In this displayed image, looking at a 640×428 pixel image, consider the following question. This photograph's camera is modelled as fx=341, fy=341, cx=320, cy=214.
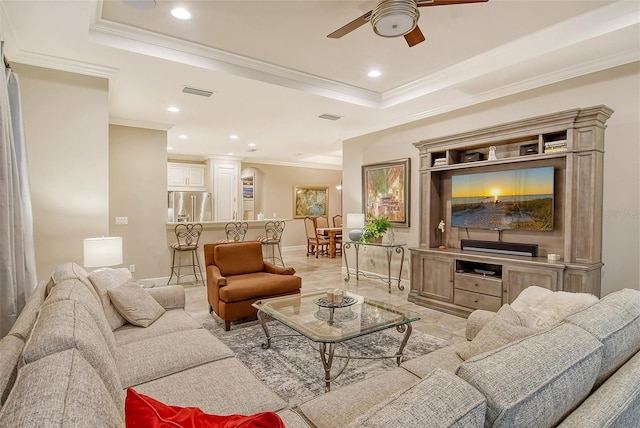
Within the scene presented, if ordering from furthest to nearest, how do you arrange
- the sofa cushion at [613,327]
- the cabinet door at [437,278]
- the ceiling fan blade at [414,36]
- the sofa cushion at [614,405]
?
the cabinet door at [437,278] < the ceiling fan blade at [414,36] < the sofa cushion at [613,327] < the sofa cushion at [614,405]

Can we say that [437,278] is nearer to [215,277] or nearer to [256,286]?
[256,286]

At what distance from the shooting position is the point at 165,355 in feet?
6.61

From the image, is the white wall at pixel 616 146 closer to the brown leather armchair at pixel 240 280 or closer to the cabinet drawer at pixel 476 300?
the cabinet drawer at pixel 476 300

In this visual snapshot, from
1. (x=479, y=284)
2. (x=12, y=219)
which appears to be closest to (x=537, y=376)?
(x=12, y=219)

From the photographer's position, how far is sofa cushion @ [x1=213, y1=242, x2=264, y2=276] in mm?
4227

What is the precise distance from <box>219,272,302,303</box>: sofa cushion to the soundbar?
2.26 m

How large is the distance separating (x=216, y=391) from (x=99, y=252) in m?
2.42

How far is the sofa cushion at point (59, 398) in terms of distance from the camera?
0.74 meters

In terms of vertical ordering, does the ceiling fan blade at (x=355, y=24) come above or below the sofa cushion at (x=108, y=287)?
above

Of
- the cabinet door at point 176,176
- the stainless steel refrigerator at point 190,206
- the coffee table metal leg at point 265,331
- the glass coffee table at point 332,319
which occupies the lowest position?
the coffee table metal leg at point 265,331

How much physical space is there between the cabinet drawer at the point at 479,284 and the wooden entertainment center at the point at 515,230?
0.01 meters

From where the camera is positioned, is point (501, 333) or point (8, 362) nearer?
point (8, 362)

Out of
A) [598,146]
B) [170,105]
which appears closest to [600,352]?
[598,146]

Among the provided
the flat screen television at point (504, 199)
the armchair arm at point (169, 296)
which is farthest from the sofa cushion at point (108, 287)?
the flat screen television at point (504, 199)
